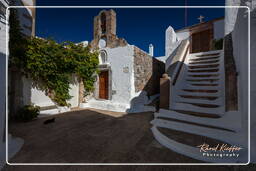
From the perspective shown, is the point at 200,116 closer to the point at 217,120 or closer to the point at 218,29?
the point at 217,120

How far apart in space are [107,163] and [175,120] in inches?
86.6

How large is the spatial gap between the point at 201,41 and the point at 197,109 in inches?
344

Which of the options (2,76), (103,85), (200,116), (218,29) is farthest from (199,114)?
(218,29)

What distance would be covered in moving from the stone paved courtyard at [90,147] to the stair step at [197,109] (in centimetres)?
128

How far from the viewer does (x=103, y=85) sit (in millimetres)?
6789

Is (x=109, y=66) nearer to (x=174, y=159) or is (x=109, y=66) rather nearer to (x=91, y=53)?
(x=91, y=53)

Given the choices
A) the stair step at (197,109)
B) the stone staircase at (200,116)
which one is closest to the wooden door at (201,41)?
the stone staircase at (200,116)

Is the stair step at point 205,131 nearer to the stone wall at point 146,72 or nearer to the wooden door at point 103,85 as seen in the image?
the stone wall at point 146,72

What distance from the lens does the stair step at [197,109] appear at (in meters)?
3.08

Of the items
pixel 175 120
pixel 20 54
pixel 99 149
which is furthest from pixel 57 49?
pixel 175 120

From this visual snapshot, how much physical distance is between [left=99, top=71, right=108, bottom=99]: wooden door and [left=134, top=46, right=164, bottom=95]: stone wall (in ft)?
6.07

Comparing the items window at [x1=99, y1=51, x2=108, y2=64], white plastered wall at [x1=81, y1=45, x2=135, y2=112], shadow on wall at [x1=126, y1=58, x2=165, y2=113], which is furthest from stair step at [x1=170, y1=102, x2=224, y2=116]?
window at [x1=99, y1=51, x2=108, y2=64]

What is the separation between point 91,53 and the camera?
21.7ft

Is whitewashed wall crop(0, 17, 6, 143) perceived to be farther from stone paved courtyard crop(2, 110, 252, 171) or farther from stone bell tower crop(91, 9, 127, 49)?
stone bell tower crop(91, 9, 127, 49)
